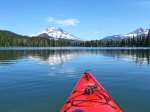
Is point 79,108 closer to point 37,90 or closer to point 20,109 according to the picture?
point 20,109

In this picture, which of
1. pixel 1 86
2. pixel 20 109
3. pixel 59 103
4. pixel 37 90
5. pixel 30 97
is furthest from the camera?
pixel 1 86

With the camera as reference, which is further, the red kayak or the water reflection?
the water reflection

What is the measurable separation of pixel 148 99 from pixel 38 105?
697 cm

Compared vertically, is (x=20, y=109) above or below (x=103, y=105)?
below

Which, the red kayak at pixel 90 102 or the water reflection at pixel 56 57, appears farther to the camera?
the water reflection at pixel 56 57

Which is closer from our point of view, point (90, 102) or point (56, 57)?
point (90, 102)

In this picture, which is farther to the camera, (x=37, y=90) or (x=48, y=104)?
(x=37, y=90)

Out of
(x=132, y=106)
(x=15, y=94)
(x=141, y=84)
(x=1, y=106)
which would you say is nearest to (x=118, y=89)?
(x=141, y=84)

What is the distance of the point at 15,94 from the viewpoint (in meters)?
18.5

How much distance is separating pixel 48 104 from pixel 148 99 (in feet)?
20.9

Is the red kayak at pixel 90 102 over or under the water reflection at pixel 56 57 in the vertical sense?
over

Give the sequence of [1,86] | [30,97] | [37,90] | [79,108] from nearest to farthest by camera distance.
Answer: [79,108], [30,97], [37,90], [1,86]

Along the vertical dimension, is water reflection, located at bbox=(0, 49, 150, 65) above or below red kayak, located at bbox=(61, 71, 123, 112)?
below

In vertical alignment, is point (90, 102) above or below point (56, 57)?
above
